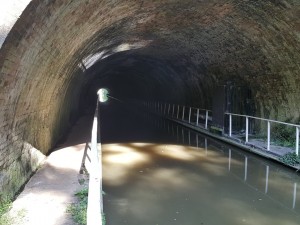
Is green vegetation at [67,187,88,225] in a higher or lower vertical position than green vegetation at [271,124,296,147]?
lower

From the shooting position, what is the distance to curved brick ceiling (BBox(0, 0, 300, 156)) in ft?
17.9

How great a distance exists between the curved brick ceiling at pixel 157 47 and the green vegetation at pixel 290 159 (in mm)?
2223

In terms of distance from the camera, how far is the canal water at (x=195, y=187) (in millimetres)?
6445

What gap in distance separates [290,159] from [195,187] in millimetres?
3170

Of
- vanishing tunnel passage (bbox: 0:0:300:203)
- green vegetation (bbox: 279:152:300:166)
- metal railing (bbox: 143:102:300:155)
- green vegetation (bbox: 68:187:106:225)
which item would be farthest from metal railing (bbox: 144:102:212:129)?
green vegetation (bbox: 68:187:106:225)

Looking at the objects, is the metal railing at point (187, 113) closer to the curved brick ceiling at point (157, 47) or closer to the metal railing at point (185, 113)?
the metal railing at point (185, 113)

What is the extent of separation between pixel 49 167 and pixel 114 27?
4713 millimetres

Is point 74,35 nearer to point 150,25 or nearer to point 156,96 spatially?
point 150,25

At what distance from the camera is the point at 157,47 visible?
682 inches

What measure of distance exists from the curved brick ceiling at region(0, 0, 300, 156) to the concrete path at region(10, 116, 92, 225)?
26.0 inches

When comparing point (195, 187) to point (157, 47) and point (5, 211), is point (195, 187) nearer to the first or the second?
point (5, 211)

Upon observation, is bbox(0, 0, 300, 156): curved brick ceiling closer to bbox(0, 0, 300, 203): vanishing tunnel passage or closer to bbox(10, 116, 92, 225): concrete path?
bbox(0, 0, 300, 203): vanishing tunnel passage

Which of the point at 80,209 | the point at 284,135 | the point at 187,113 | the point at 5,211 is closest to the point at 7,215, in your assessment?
the point at 5,211

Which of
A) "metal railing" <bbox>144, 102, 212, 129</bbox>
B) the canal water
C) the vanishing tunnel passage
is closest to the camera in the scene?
the vanishing tunnel passage
